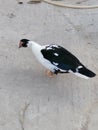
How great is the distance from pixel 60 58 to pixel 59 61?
3 centimetres

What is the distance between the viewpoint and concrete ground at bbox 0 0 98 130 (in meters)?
3.72

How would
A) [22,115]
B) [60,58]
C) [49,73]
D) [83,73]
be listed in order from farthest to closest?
[49,73], [60,58], [83,73], [22,115]

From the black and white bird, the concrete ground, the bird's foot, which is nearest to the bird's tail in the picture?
the black and white bird

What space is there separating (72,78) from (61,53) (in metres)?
0.32

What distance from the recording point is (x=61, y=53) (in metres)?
4.01

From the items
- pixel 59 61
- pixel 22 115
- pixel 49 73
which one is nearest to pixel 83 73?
pixel 59 61

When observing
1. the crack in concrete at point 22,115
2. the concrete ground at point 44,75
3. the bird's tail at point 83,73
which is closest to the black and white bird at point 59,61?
the bird's tail at point 83,73

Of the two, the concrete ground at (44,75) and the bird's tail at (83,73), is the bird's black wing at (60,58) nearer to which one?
the bird's tail at (83,73)

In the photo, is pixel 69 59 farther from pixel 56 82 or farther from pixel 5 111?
pixel 5 111

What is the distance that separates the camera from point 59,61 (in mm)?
3938

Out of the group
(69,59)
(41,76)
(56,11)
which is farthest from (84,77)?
(56,11)

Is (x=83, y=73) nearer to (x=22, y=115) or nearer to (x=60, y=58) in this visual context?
(x=60, y=58)

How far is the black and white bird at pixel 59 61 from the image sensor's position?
12.7 feet

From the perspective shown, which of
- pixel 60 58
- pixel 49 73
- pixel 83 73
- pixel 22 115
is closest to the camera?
pixel 22 115
